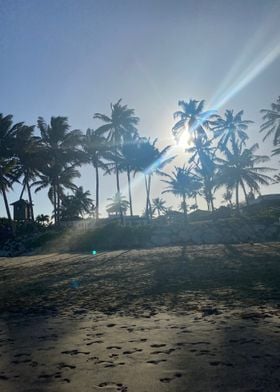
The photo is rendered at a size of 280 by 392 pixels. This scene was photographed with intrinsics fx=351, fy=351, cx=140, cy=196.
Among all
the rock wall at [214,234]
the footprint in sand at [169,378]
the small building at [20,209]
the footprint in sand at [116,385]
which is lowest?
the footprint in sand at [116,385]

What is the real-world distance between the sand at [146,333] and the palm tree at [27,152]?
1179 inches

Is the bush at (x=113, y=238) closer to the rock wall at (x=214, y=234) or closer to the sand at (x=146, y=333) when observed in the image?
the rock wall at (x=214, y=234)

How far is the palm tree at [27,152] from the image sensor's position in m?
39.7

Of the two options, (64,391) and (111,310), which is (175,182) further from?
(64,391)

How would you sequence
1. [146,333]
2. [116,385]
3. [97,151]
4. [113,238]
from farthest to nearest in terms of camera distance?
[97,151], [113,238], [146,333], [116,385]

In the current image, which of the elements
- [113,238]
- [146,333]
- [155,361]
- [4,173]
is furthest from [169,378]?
[4,173]

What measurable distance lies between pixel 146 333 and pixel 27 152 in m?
36.6

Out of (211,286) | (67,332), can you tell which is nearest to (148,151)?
(211,286)

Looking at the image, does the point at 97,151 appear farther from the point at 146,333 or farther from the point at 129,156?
the point at 146,333

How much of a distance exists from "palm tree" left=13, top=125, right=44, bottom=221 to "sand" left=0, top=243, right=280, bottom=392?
1179 inches

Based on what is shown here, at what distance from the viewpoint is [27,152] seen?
3956cm

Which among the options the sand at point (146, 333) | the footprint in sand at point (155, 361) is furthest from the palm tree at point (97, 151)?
the footprint in sand at point (155, 361)

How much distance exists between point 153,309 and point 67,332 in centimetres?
215

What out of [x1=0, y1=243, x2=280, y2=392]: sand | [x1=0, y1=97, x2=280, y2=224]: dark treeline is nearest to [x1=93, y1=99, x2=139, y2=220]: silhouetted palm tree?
[x1=0, y1=97, x2=280, y2=224]: dark treeline
